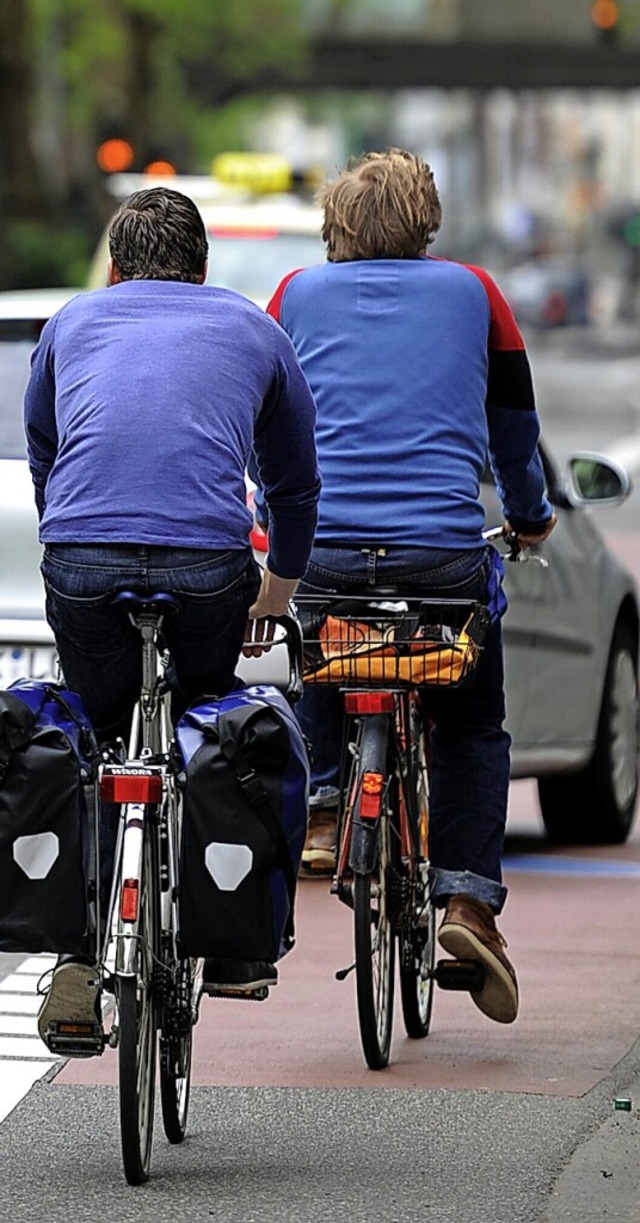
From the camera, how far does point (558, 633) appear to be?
8.60 meters

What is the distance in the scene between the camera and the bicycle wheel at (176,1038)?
15.9 feet

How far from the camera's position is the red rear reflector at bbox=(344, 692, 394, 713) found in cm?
560

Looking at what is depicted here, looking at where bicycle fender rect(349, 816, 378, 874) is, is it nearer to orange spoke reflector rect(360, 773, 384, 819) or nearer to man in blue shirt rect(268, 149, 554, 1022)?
orange spoke reflector rect(360, 773, 384, 819)

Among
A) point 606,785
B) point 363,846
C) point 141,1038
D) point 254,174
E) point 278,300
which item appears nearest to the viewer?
point 141,1038

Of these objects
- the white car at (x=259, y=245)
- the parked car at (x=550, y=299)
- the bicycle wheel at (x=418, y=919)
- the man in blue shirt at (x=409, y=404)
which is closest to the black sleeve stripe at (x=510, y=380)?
the man in blue shirt at (x=409, y=404)

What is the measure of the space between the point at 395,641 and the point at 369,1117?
0.96 metres

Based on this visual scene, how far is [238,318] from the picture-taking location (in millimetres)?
4859

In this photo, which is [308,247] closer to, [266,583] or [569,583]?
[569,583]

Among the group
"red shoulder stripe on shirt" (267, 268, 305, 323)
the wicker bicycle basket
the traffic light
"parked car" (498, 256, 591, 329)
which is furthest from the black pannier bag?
"parked car" (498, 256, 591, 329)

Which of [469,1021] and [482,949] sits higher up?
[482,949]

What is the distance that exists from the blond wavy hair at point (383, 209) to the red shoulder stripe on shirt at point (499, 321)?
0.45ft

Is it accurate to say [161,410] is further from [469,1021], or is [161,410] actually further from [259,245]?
[259,245]

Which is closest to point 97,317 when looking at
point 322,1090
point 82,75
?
point 322,1090

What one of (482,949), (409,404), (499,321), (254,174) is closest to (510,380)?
(499,321)
